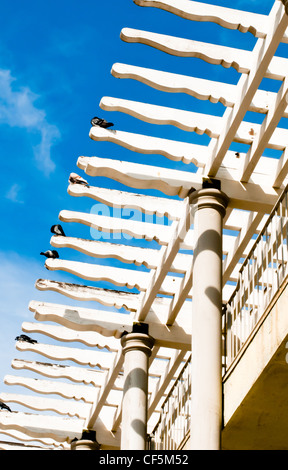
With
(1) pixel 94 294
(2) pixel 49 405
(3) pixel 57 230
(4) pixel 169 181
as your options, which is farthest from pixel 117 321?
(2) pixel 49 405

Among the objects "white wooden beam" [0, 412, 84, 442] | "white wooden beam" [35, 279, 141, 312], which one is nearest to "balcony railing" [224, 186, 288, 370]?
"white wooden beam" [35, 279, 141, 312]

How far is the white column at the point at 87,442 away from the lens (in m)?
18.1

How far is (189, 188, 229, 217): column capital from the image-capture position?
12.0m

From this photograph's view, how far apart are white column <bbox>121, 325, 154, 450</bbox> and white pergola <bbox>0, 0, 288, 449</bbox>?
261 mm

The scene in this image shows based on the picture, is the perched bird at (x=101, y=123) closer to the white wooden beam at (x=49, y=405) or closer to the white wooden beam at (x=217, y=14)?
the white wooden beam at (x=217, y=14)

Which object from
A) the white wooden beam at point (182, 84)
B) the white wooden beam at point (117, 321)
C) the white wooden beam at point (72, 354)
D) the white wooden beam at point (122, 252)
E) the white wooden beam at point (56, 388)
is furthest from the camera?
the white wooden beam at point (56, 388)

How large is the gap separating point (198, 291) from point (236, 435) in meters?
1.84

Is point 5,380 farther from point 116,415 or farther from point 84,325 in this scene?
point 84,325

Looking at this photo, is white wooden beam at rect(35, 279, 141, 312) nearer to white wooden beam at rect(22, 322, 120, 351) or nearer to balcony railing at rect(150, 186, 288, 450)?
white wooden beam at rect(22, 322, 120, 351)

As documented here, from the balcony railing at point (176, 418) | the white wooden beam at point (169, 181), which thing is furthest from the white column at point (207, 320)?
the balcony railing at point (176, 418)

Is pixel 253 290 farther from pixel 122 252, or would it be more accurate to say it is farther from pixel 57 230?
pixel 57 230

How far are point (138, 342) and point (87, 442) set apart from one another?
4280mm

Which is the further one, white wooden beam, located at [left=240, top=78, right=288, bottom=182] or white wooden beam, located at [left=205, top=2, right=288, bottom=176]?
white wooden beam, located at [left=240, top=78, right=288, bottom=182]

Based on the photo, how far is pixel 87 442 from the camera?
1812 cm
